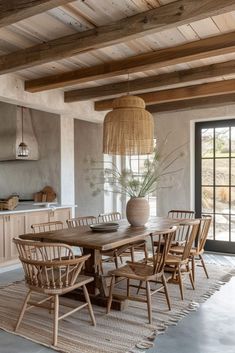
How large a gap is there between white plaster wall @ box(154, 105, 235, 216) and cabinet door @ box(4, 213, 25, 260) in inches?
102

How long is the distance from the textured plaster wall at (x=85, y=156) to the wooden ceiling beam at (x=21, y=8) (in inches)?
185

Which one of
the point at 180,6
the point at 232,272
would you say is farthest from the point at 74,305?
the point at 180,6

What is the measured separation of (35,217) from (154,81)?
105 inches

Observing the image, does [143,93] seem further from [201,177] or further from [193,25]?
[193,25]

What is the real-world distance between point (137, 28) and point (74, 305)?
2671 mm

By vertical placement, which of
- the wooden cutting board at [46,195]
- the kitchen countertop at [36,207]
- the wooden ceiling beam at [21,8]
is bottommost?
the kitchen countertop at [36,207]

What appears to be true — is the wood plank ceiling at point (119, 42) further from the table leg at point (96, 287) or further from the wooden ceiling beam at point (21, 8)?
the table leg at point (96, 287)

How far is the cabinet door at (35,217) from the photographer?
200 inches

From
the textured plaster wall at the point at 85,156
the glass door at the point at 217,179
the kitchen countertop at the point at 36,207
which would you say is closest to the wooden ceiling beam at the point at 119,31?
the kitchen countertop at the point at 36,207

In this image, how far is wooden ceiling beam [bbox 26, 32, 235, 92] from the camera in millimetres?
3223

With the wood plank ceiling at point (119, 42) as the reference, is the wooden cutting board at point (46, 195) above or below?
below

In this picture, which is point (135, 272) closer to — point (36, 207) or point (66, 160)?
point (36, 207)

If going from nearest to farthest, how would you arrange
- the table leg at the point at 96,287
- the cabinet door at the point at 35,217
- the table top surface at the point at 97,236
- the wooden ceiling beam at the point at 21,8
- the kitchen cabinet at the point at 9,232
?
Result: the wooden ceiling beam at the point at 21,8 < the table top surface at the point at 97,236 < the table leg at the point at 96,287 < the kitchen cabinet at the point at 9,232 < the cabinet door at the point at 35,217

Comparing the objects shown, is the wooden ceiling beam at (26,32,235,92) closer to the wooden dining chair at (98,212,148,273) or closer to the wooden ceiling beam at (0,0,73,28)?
the wooden ceiling beam at (0,0,73,28)
